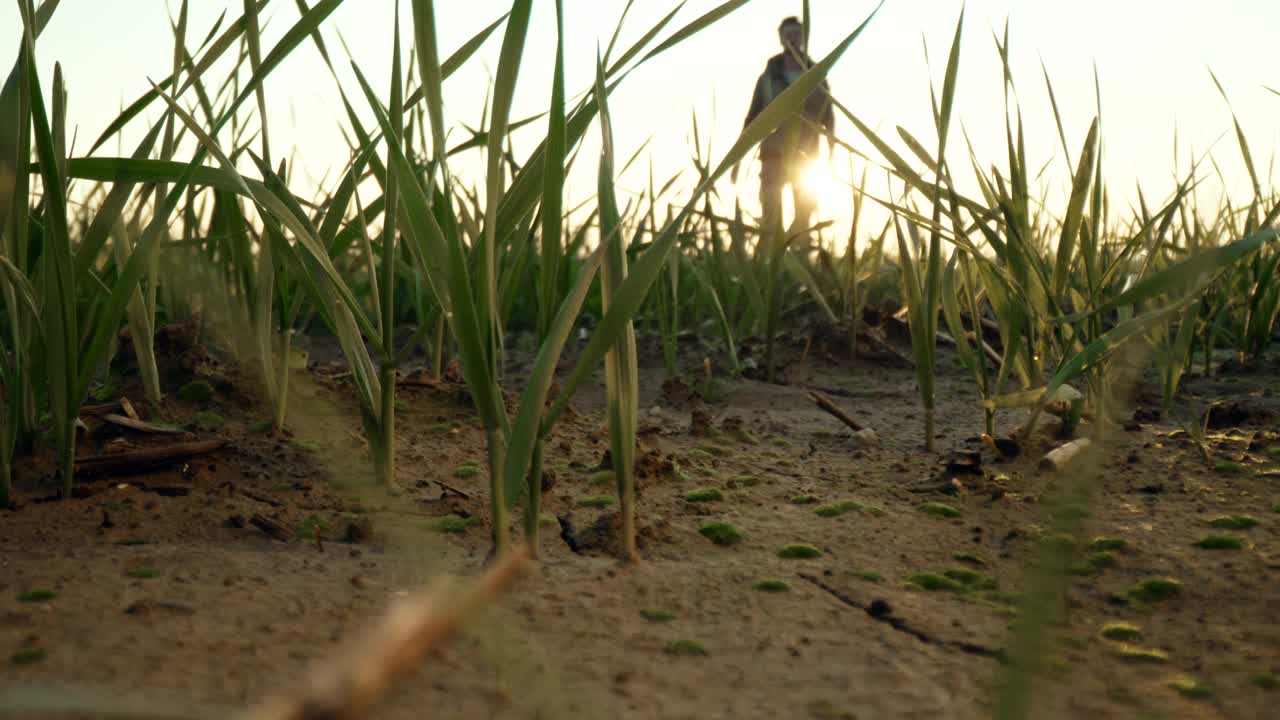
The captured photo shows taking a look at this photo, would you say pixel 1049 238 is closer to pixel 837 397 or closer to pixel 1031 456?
pixel 837 397

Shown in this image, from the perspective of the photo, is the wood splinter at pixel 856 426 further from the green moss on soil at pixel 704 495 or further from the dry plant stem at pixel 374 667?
the dry plant stem at pixel 374 667

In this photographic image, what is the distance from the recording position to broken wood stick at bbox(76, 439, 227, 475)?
1259 millimetres

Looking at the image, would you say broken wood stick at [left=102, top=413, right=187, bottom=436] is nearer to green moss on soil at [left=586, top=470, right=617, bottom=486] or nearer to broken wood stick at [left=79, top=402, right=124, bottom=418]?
broken wood stick at [left=79, top=402, right=124, bottom=418]

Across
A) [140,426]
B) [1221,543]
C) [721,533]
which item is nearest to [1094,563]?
[1221,543]

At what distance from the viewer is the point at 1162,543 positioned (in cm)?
117

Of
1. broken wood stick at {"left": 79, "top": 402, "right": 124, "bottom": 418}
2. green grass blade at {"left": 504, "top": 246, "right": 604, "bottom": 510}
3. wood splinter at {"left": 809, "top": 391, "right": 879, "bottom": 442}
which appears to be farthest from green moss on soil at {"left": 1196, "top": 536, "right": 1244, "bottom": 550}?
broken wood stick at {"left": 79, "top": 402, "right": 124, "bottom": 418}

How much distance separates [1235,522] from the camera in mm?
1217

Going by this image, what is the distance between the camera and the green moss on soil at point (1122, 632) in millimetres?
926

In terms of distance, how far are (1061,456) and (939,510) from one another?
0.84 ft

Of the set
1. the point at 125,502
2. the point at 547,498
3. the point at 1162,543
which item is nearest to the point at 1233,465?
the point at 1162,543

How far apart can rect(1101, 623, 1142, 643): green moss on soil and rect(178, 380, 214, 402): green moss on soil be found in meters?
1.34

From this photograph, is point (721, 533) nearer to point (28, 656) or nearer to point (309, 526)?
point (309, 526)

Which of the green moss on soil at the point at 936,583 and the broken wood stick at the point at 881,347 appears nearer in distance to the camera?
the green moss on soil at the point at 936,583

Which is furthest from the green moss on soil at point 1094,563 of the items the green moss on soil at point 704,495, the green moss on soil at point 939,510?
the green moss on soil at point 704,495
